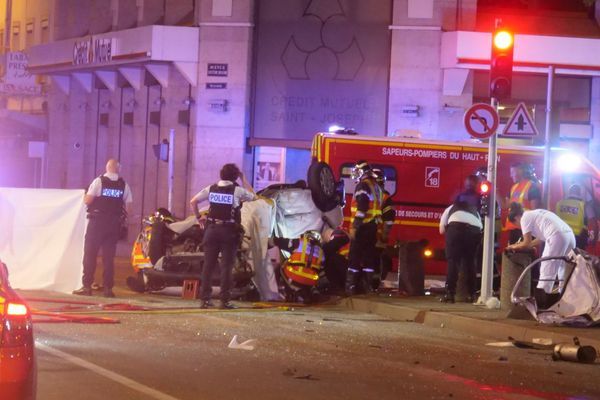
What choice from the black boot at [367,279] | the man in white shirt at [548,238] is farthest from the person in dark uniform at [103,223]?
the man in white shirt at [548,238]

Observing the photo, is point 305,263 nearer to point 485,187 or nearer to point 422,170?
point 485,187

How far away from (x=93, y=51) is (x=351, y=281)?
17459mm

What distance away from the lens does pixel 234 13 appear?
28.8 metres

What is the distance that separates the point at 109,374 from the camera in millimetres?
9500

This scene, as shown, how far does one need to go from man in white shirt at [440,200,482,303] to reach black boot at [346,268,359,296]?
1253 millimetres

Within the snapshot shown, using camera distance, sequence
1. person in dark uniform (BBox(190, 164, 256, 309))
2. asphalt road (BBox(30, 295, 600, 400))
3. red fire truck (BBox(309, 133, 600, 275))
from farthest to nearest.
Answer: red fire truck (BBox(309, 133, 600, 275)) → person in dark uniform (BBox(190, 164, 256, 309)) → asphalt road (BBox(30, 295, 600, 400))

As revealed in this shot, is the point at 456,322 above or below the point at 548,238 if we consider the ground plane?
below

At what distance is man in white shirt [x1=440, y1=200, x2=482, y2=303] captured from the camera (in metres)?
16.3

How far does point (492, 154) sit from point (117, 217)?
5.27m

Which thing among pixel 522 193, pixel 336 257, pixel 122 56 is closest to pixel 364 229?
pixel 336 257

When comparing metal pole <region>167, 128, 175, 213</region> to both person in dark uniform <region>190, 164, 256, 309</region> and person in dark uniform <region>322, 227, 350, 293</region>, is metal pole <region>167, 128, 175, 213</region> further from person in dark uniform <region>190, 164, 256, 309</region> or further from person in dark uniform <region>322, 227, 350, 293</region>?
person in dark uniform <region>190, 164, 256, 309</region>

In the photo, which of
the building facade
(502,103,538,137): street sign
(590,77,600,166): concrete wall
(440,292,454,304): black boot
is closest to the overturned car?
(440,292,454,304): black boot

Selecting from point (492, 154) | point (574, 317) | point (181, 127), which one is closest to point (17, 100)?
point (181, 127)

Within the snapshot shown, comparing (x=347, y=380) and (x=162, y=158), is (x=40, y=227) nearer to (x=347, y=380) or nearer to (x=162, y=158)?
(x=347, y=380)
